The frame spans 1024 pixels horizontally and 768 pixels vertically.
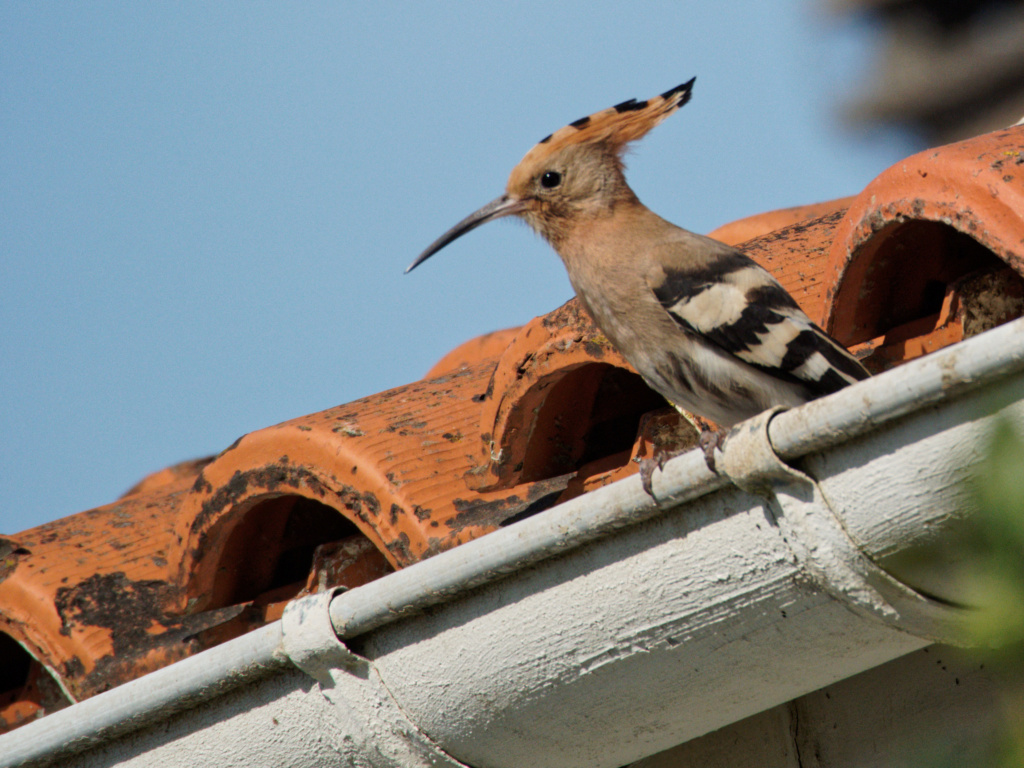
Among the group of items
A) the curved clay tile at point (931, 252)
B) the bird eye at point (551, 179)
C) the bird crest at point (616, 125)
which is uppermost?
the bird crest at point (616, 125)

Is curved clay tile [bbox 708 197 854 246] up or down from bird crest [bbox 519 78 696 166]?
up

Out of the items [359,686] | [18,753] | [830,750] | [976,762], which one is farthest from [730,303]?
[976,762]

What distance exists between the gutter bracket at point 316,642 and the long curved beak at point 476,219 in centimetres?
128

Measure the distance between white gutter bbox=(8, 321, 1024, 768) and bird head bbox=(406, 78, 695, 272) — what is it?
127 centimetres

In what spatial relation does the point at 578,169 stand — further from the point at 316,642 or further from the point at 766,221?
the point at 766,221

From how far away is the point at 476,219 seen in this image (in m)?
2.84

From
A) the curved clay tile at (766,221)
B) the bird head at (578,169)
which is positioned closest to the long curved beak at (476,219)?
the bird head at (578,169)

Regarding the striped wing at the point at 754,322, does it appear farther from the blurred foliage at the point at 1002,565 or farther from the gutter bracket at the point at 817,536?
the blurred foliage at the point at 1002,565

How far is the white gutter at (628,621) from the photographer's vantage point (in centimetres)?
129

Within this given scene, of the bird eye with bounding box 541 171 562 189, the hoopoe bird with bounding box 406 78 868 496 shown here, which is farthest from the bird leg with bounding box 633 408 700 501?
the bird eye with bounding box 541 171 562 189

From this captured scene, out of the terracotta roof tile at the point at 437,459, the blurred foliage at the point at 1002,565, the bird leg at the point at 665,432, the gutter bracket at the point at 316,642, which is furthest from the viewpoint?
the bird leg at the point at 665,432

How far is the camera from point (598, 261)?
2.51m

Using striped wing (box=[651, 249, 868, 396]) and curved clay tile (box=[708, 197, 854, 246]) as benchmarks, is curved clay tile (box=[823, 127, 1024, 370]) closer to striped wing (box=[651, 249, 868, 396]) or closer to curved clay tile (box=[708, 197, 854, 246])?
striped wing (box=[651, 249, 868, 396])

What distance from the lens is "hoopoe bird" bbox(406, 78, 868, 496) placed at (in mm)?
2199
